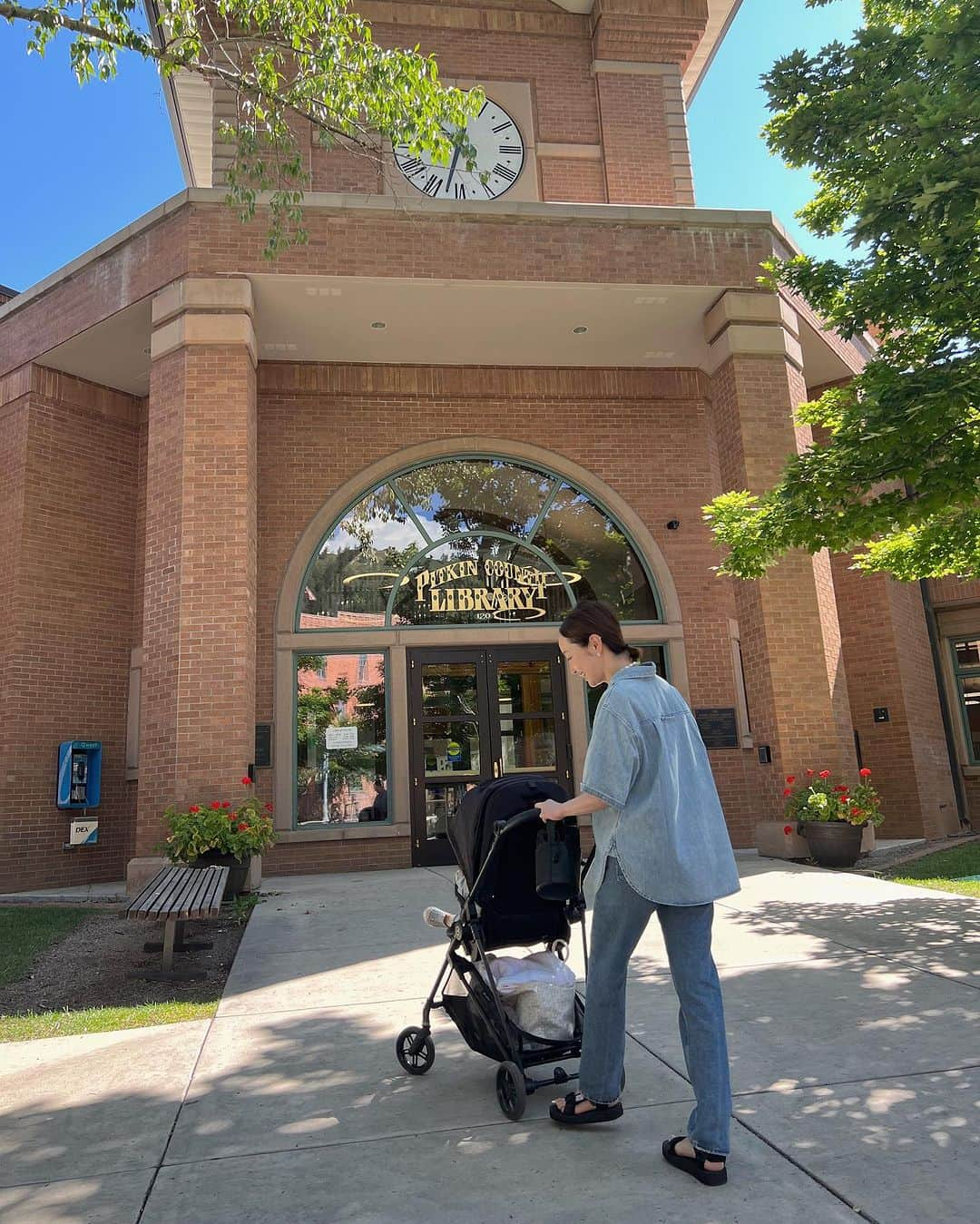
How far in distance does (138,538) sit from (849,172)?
34.2ft

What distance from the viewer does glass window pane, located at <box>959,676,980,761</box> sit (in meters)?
15.4

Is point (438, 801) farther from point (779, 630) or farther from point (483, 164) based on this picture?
point (483, 164)

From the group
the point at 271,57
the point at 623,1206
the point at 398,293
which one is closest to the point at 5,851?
the point at 398,293

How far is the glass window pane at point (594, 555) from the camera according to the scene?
43.6 feet

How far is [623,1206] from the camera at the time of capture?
2.56m

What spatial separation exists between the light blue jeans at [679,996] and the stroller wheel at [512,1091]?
0.75ft

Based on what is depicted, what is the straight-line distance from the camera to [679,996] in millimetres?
2893

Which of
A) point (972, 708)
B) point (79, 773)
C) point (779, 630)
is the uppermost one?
point (779, 630)

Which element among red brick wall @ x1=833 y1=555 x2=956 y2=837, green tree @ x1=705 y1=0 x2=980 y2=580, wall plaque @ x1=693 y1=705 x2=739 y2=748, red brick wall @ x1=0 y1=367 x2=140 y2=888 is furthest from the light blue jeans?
red brick wall @ x1=833 y1=555 x2=956 y2=837

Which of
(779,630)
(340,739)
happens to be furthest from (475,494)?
(779,630)

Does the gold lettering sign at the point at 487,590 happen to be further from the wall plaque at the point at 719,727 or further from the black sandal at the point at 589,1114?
the black sandal at the point at 589,1114

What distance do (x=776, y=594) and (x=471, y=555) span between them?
4.34 metres

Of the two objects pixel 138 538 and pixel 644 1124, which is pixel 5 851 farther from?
pixel 644 1124

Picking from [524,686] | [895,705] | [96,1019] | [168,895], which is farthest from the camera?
[895,705]
